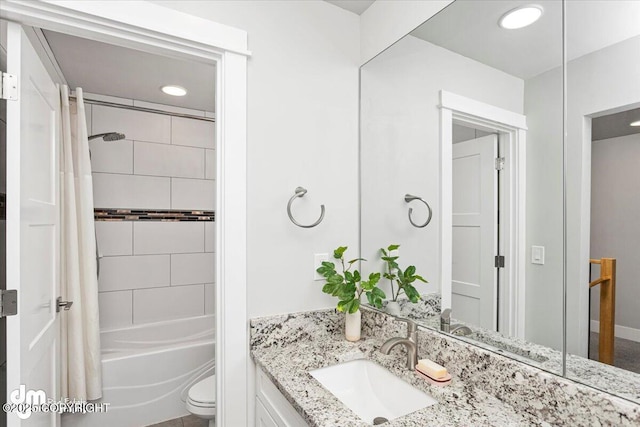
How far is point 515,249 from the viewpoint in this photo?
1.09 m

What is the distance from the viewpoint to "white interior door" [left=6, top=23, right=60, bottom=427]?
1.19m

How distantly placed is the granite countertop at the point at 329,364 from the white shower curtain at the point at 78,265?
1.32m

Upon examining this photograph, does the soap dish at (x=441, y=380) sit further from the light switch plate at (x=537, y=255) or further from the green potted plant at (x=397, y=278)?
the light switch plate at (x=537, y=255)

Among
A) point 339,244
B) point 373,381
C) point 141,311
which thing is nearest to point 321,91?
point 339,244

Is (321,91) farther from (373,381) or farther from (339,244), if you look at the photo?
(373,381)

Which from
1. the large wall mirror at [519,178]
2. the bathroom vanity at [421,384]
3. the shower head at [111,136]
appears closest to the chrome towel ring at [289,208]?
the large wall mirror at [519,178]

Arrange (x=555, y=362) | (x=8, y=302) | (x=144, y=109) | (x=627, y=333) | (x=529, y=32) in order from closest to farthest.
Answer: (x=627, y=333) < (x=555, y=362) < (x=529, y=32) < (x=8, y=302) < (x=144, y=109)

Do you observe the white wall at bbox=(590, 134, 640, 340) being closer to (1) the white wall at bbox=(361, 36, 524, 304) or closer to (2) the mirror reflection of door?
(2) the mirror reflection of door

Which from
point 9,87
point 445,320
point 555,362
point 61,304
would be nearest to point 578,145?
point 555,362

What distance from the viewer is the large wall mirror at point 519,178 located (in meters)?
0.84

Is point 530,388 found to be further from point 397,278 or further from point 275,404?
point 275,404

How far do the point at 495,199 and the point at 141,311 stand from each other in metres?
2.91

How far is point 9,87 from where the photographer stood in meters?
1.19

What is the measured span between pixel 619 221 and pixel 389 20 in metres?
1.22
